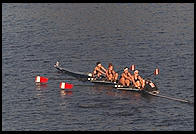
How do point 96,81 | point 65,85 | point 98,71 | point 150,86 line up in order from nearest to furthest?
point 150,86 < point 65,85 < point 96,81 < point 98,71

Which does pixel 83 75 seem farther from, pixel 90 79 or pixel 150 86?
pixel 150 86

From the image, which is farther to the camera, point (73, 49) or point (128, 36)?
point (128, 36)

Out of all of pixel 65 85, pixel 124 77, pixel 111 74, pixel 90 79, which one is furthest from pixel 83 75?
pixel 124 77

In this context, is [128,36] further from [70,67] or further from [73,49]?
[70,67]

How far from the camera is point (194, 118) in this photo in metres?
89.1

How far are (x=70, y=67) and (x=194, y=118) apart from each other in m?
29.1

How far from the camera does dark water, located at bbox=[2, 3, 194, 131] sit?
89625mm

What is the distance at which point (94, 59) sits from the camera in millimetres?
118188

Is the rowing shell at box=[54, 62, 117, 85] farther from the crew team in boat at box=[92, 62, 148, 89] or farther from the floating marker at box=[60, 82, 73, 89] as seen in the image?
the floating marker at box=[60, 82, 73, 89]

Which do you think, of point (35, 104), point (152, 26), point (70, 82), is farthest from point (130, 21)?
point (35, 104)

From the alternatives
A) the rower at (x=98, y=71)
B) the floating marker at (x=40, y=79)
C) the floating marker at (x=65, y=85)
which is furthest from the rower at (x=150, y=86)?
the floating marker at (x=40, y=79)

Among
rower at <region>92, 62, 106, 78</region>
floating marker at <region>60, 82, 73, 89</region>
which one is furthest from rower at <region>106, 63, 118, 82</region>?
floating marker at <region>60, 82, 73, 89</region>

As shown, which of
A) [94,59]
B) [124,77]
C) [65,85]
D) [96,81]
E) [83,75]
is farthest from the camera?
[94,59]

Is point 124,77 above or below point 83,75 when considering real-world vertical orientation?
below
